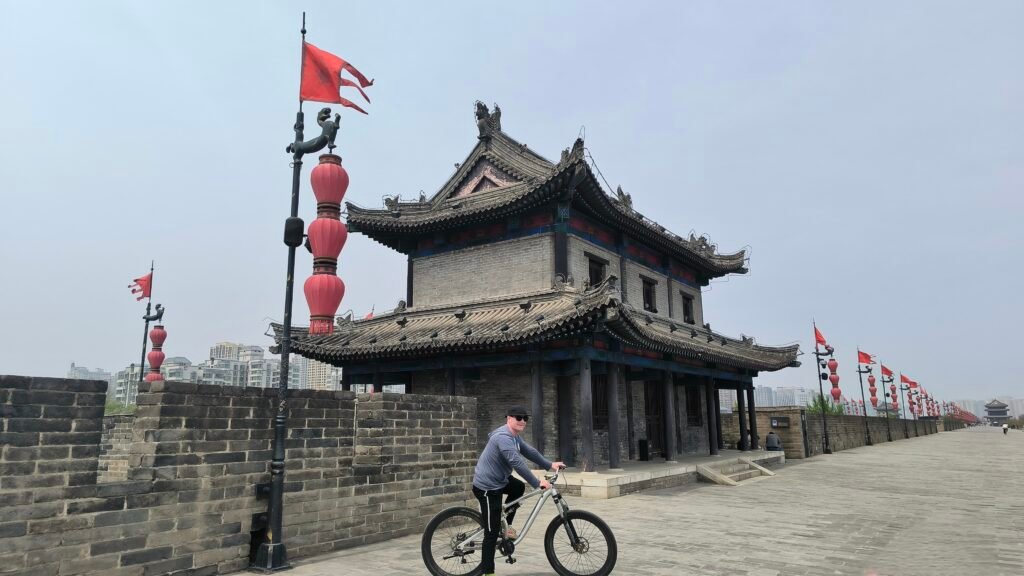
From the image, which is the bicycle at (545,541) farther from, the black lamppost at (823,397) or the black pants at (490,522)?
the black lamppost at (823,397)

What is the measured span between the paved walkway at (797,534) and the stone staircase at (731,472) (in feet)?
2.49

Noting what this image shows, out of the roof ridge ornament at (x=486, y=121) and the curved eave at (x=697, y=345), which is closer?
the curved eave at (x=697, y=345)

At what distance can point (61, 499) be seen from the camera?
4930mm

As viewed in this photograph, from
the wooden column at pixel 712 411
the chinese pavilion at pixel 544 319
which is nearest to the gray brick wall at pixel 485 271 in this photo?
the chinese pavilion at pixel 544 319

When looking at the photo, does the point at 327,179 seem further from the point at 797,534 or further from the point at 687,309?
the point at 687,309

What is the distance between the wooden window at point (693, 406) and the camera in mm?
20508

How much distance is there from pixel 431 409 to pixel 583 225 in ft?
30.5

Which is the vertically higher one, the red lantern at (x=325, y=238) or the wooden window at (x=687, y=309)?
the wooden window at (x=687, y=309)

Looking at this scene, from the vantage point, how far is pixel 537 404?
1398 centimetres

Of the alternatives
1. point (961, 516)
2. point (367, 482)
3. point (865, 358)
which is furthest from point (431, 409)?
point (865, 358)

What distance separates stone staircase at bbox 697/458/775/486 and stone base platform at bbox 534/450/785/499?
91mm

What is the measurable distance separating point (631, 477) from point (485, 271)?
7.11 metres

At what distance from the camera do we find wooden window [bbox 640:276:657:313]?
19500mm

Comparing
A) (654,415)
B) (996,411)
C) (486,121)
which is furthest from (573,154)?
(996,411)
